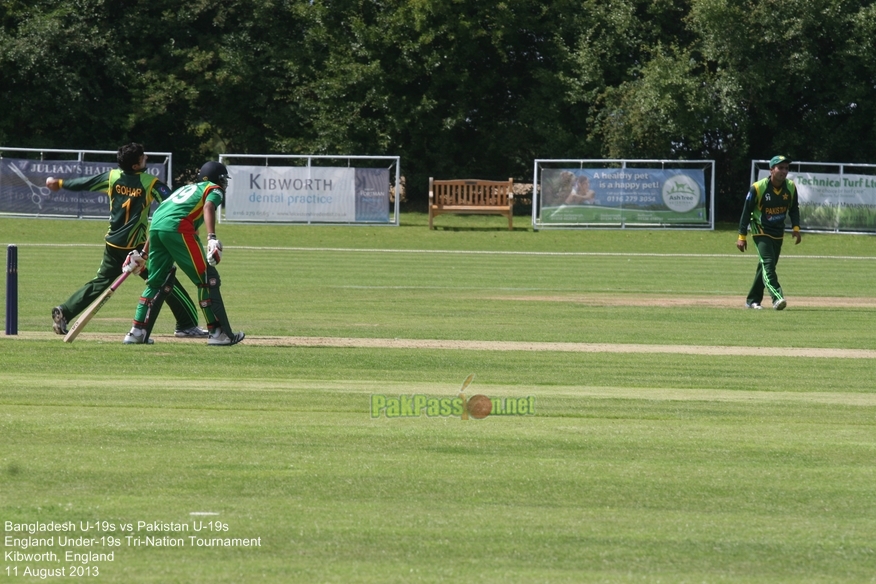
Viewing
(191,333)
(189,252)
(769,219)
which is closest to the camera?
(189,252)

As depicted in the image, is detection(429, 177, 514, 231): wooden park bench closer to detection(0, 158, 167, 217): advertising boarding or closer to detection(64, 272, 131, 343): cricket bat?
detection(0, 158, 167, 217): advertising boarding

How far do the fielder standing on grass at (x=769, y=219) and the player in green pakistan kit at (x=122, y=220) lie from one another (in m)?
8.46

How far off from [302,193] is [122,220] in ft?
78.6

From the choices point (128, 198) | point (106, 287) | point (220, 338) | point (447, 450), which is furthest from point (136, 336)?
point (447, 450)

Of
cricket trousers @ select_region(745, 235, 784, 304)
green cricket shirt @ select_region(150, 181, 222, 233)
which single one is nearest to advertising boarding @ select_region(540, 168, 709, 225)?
cricket trousers @ select_region(745, 235, 784, 304)

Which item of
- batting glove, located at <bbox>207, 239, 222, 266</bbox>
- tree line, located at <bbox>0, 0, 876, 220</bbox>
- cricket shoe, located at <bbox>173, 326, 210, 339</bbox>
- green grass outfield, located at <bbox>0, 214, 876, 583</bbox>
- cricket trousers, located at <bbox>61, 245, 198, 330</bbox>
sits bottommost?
green grass outfield, located at <bbox>0, 214, 876, 583</bbox>

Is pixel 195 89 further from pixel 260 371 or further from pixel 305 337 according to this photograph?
pixel 260 371

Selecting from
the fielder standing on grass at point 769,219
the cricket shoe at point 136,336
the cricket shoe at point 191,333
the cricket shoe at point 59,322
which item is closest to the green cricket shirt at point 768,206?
the fielder standing on grass at point 769,219

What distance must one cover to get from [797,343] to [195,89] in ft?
110

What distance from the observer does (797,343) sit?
13867 mm

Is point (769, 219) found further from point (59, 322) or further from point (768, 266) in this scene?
point (59, 322)

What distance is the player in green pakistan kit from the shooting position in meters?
12.8

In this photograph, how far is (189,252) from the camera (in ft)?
39.4

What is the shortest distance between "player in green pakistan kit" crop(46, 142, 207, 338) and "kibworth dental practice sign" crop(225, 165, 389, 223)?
2380cm
